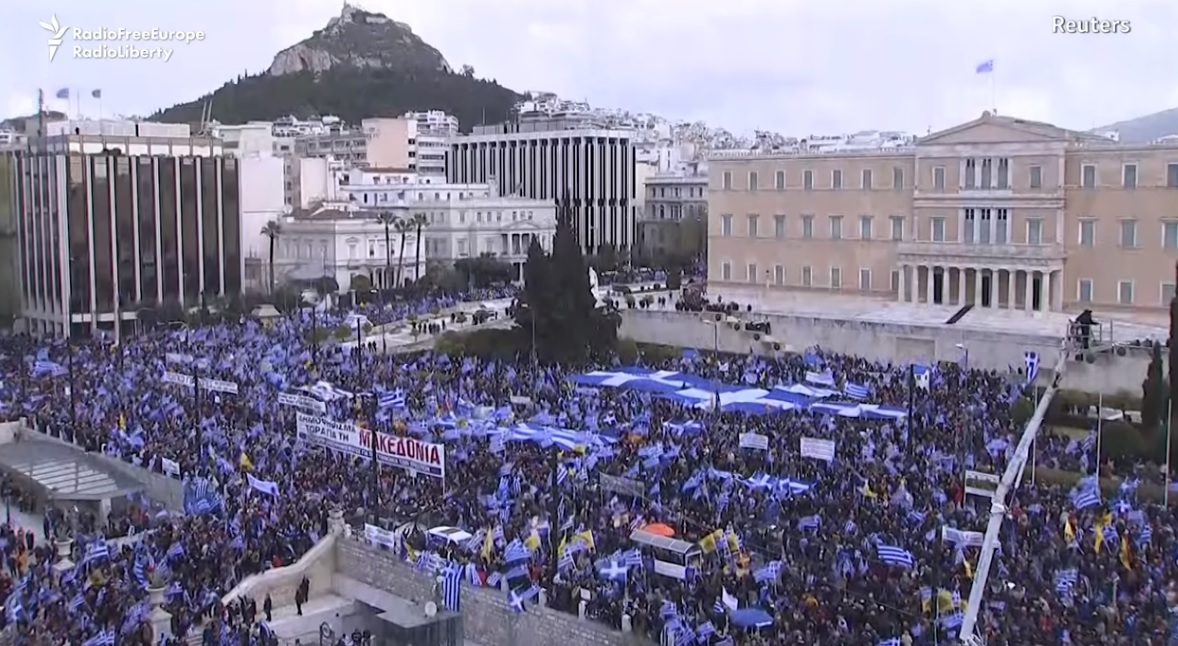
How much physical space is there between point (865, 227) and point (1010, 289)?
693cm

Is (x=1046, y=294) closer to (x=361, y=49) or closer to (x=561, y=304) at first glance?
(x=561, y=304)

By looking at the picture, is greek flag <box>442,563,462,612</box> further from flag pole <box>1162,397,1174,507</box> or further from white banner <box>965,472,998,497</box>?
flag pole <box>1162,397,1174,507</box>

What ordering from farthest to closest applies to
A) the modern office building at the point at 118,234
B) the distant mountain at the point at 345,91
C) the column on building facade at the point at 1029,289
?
the distant mountain at the point at 345,91 → the modern office building at the point at 118,234 → the column on building facade at the point at 1029,289

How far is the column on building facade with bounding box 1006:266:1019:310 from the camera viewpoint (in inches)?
1940

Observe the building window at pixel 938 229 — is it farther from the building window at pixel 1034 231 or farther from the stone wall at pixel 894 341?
the stone wall at pixel 894 341

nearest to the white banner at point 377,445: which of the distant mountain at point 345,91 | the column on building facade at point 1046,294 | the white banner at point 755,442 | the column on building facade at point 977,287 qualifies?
the white banner at point 755,442

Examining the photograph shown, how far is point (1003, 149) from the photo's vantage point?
49.1 meters

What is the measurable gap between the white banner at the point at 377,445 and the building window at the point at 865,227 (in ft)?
98.0

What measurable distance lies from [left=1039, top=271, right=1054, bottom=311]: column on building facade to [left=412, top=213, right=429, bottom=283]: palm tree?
35.9m

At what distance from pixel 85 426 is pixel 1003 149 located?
33391 mm

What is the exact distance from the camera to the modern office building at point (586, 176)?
98.9 metres

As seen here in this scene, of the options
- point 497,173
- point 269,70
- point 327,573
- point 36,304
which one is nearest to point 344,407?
point 327,573

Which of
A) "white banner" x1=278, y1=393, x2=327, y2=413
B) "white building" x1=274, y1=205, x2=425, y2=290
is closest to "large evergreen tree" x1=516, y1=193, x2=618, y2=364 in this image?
"white banner" x1=278, y1=393, x2=327, y2=413

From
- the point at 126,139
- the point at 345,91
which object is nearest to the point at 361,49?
the point at 345,91
